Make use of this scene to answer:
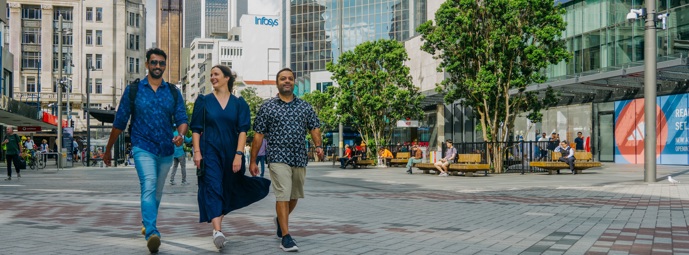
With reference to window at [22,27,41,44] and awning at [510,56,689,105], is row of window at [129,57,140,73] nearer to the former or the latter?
window at [22,27,41,44]

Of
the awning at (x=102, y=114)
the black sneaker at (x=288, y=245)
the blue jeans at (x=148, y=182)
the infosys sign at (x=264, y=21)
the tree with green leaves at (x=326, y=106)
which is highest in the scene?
the infosys sign at (x=264, y=21)

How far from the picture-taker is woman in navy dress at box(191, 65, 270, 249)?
671cm

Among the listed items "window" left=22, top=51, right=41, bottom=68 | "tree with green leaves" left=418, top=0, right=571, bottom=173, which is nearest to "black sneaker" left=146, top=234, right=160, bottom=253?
"tree with green leaves" left=418, top=0, right=571, bottom=173

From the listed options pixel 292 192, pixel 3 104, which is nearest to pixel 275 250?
pixel 292 192

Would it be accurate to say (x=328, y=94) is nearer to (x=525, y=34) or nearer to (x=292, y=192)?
(x=525, y=34)

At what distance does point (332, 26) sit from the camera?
97.4m

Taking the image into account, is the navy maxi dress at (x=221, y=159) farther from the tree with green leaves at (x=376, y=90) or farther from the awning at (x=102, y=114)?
the tree with green leaves at (x=376, y=90)

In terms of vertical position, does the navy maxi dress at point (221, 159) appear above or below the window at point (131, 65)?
below

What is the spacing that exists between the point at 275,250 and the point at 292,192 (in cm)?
63

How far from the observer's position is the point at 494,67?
25594 mm

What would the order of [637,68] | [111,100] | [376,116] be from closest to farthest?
[637,68] < [376,116] < [111,100]

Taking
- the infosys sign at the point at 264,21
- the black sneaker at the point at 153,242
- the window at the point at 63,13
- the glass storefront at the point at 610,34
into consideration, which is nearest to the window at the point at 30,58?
the window at the point at 63,13

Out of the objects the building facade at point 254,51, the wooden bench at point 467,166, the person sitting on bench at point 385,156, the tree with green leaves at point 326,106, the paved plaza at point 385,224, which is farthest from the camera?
the building facade at point 254,51

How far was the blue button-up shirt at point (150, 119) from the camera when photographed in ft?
21.9
